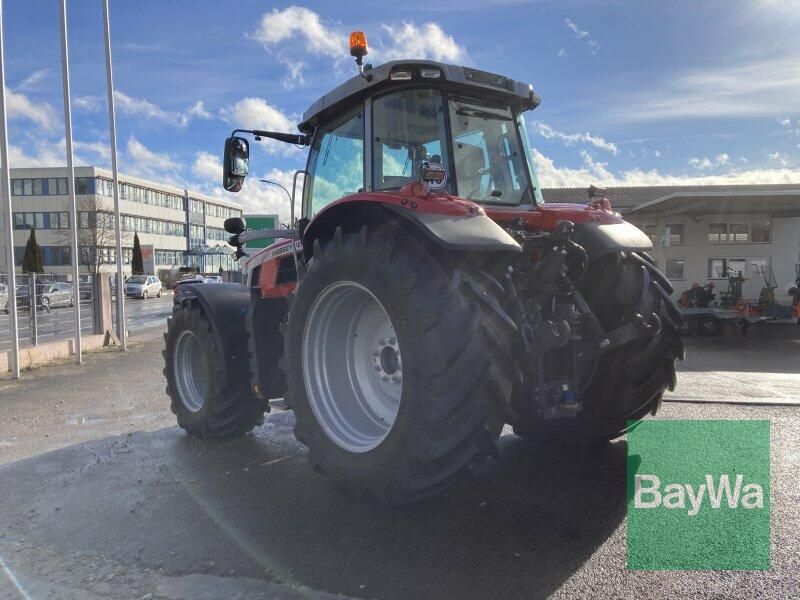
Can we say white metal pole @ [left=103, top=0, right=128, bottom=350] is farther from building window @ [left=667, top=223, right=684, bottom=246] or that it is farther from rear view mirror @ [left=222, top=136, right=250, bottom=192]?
building window @ [left=667, top=223, right=684, bottom=246]

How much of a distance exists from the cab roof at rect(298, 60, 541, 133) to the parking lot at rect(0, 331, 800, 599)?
2.62 m

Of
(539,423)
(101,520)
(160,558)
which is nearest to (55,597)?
(160,558)

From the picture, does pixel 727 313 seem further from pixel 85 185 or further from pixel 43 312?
pixel 85 185

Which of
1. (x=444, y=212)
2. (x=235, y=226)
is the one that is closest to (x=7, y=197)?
(x=235, y=226)

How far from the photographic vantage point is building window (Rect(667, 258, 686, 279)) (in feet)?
69.9

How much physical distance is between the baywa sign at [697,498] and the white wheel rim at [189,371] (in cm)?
374

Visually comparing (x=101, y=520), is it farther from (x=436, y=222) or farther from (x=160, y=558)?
(x=436, y=222)

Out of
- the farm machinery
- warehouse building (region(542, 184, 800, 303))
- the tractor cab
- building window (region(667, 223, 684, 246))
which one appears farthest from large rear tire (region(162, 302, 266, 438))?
building window (region(667, 223, 684, 246))

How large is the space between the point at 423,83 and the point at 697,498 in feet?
10.1

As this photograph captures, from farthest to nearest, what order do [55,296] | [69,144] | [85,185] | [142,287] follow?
[85,185], [142,287], [55,296], [69,144]

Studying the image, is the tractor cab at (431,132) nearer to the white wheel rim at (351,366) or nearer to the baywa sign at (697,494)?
the white wheel rim at (351,366)

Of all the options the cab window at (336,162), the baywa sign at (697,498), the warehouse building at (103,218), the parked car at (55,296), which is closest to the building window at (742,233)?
the baywa sign at (697,498)

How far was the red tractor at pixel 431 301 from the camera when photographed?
10.1ft

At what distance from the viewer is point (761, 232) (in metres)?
21.1
